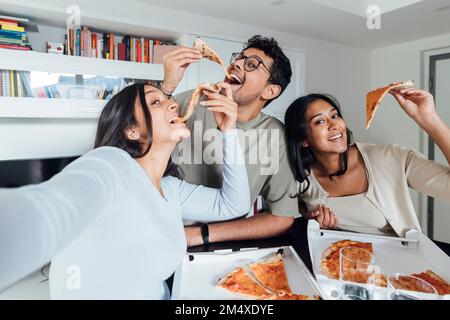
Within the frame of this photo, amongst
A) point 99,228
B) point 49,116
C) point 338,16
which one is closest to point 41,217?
point 99,228

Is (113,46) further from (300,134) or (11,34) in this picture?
(300,134)

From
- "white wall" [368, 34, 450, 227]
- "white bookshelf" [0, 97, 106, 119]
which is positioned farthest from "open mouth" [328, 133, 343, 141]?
"white bookshelf" [0, 97, 106, 119]

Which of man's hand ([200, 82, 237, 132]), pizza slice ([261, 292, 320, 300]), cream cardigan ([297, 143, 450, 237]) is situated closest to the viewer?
pizza slice ([261, 292, 320, 300])

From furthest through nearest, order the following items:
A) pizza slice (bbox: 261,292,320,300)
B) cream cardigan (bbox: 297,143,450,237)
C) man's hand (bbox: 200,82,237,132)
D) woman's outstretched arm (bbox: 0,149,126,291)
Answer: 1. cream cardigan (bbox: 297,143,450,237)
2. man's hand (bbox: 200,82,237,132)
3. pizza slice (bbox: 261,292,320,300)
4. woman's outstretched arm (bbox: 0,149,126,291)

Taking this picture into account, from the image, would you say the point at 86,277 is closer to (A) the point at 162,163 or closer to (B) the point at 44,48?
(A) the point at 162,163

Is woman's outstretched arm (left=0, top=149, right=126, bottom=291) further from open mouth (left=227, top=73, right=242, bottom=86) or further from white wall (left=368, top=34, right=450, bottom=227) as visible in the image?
white wall (left=368, top=34, right=450, bottom=227)

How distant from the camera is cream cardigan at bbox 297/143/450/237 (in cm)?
70

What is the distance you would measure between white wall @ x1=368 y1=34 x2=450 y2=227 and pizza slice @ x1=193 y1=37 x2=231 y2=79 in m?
0.44

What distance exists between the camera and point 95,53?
542mm

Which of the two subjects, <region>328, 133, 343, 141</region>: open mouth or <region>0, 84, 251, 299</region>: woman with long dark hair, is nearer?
<region>0, 84, 251, 299</region>: woman with long dark hair

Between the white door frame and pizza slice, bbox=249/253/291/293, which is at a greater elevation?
the white door frame

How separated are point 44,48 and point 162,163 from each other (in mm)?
308

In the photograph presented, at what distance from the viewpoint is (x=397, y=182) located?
2.40 ft

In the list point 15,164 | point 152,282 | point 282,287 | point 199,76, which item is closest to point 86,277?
point 152,282
